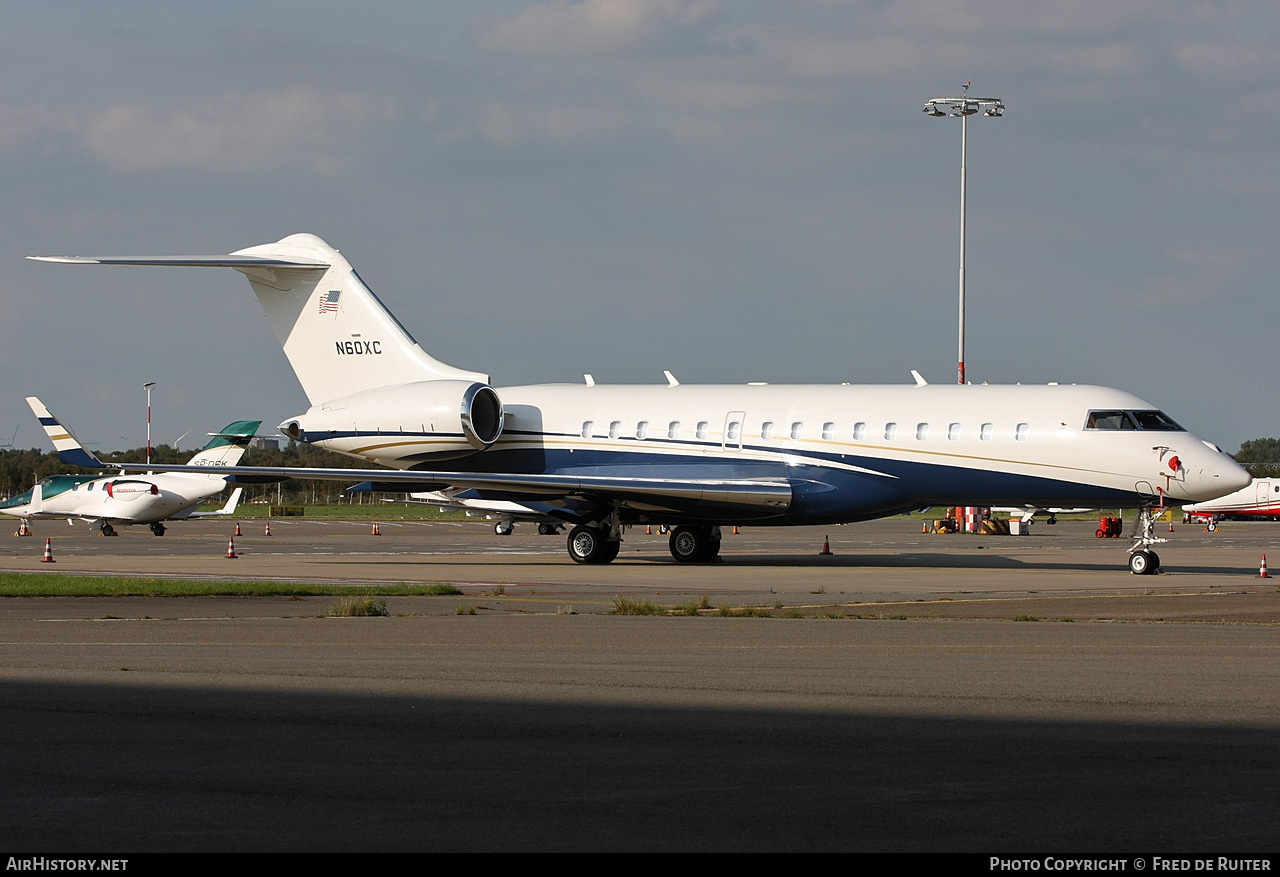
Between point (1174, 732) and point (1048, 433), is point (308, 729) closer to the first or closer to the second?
point (1174, 732)

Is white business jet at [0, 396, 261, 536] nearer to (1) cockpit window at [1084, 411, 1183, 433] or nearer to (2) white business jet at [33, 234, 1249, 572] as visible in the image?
(2) white business jet at [33, 234, 1249, 572]

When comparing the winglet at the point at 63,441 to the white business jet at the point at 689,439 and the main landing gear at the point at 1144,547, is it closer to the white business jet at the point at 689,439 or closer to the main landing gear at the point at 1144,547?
the white business jet at the point at 689,439

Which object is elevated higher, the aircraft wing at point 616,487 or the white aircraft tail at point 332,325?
the white aircraft tail at point 332,325

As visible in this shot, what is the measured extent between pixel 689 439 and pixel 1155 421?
32.3 feet

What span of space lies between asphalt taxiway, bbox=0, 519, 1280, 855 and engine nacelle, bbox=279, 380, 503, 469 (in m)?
13.0

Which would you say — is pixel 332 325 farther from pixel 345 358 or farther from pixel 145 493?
pixel 145 493

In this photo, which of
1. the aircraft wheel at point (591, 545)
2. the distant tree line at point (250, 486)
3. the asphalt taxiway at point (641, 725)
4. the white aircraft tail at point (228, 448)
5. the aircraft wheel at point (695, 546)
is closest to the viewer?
the asphalt taxiway at point (641, 725)

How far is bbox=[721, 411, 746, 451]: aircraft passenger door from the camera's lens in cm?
3158

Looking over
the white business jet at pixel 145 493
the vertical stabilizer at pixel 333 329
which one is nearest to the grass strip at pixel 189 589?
the vertical stabilizer at pixel 333 329

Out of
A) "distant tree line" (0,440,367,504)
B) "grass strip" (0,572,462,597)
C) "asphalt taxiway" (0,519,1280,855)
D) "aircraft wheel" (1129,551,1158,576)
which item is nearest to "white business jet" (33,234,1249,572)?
"aircraft wheel" (1129,551,1158,576)

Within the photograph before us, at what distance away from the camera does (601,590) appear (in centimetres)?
2283

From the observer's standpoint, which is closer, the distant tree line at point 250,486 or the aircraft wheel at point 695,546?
the aircraft wheel at point 695,546

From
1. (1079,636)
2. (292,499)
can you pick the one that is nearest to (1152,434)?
(1079,636)

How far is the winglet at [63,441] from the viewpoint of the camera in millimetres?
33094
